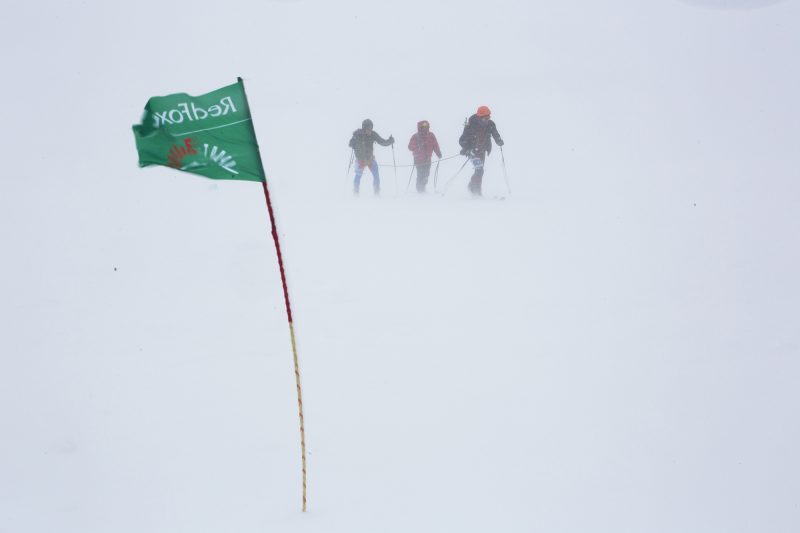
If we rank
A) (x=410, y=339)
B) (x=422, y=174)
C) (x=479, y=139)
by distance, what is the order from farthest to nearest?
(x=422, y=174)
(x=479, y=139)
(x=410, y=339)

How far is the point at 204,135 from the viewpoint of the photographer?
12.9 ft

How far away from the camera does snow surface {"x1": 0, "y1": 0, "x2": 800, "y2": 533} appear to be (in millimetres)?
4539

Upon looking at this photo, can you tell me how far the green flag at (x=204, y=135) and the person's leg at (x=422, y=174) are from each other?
9039 millimetres

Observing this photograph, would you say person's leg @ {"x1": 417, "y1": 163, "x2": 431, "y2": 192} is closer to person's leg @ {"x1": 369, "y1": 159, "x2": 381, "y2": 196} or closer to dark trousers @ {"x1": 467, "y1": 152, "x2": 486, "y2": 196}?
person's leg @ {"x1": 369, "y1": 159, "x2": 381, "y2": 196}

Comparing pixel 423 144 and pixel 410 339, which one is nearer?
pixel 410 339

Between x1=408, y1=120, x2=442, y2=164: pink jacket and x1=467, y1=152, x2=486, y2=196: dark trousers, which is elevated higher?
x1=408, y1=120, x2=442, y2=164: pink jacket

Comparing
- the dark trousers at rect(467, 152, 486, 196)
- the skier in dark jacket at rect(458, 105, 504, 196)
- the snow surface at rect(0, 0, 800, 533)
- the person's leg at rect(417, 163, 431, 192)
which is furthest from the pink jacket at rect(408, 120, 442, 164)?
the snow surface at rect(0, 0, 800, 533)

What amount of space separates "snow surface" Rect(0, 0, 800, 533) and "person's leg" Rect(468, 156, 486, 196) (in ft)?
1.42

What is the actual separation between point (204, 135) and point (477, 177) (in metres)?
8.91

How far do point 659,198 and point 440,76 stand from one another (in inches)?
632

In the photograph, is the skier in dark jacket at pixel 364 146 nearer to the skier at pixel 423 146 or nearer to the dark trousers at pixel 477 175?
the skier at pixel 423 146

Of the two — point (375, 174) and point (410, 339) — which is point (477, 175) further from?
point (410, 339)

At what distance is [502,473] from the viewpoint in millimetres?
4699

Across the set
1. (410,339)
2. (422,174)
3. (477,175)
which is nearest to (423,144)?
(422,174)
